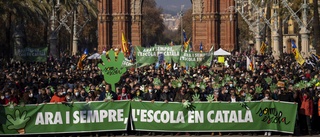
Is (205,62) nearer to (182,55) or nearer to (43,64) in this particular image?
(182,55)

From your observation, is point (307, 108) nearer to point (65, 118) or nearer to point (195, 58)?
point (65, 118)

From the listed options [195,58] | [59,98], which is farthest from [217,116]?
[195,58]

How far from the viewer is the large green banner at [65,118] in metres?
19.4

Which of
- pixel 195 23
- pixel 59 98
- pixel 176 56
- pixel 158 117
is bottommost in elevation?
pixel 158 117

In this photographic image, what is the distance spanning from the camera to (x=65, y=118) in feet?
64.6

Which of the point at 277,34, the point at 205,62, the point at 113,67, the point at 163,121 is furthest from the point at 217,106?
the point at 277,34

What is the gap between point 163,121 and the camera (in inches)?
785

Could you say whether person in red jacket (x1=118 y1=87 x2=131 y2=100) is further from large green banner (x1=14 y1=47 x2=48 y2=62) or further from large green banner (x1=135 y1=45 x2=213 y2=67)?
large green banner (x1=14 y1=47 x2=48 y2=62)

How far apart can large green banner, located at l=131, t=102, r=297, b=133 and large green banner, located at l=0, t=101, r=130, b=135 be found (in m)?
0.52

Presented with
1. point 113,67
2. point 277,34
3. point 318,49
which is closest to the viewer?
point 113,67

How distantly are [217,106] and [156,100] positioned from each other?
6.28 ft

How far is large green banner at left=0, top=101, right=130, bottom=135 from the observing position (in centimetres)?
1936

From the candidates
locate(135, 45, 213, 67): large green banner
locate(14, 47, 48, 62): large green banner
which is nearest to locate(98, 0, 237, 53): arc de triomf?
locate(135, 45, 213, 67): large green banner

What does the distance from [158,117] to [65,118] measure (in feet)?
8.24
